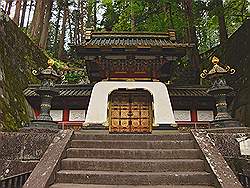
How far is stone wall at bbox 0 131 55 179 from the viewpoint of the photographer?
488 cm

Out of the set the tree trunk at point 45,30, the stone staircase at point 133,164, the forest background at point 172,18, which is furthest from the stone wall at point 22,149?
the tree trunk at point 45,30

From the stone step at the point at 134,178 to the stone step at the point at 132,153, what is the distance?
2.46 feet

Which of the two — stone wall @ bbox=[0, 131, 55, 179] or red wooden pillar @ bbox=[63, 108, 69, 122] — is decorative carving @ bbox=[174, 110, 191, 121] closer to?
red wooden pillar @ bbox=[63, 108, 69, 122]

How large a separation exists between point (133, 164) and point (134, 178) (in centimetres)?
42

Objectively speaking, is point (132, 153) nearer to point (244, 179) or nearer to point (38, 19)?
point (244, 179)

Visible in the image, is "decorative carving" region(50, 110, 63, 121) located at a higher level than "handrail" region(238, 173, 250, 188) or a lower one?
higher

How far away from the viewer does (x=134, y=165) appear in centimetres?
490

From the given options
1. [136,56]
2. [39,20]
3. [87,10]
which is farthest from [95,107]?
[87,10]

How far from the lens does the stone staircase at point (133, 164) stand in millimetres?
4484

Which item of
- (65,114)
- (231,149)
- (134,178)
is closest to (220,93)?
(231,149)

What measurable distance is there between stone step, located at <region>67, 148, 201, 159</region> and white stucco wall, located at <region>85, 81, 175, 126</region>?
4.19 metres

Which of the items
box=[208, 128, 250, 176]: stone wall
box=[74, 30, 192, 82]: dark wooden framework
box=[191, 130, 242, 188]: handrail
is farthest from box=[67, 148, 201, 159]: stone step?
box=[74, 30, 192, 82]: dark wooden framework

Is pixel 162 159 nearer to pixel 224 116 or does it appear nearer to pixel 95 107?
pixel 224 116

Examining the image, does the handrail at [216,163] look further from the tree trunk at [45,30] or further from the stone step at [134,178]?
the tree trunk at [45,30]
